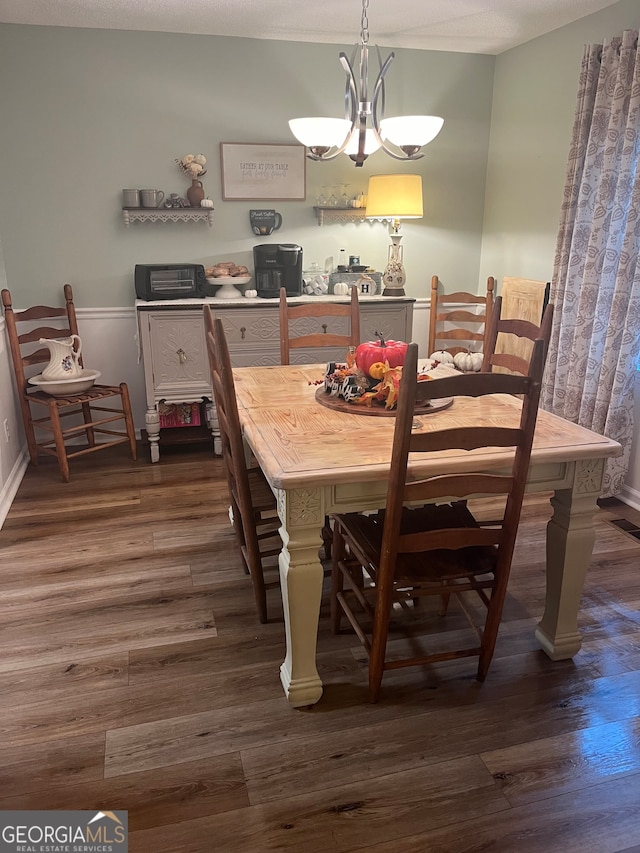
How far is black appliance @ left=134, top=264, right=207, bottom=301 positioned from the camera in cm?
391

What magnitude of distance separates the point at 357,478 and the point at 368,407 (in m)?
0.54

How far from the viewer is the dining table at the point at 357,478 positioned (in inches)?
69.3

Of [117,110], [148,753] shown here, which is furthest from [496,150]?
[148,753]

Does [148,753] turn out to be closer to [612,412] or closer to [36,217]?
[612,412]

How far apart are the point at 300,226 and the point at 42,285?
1.72 m

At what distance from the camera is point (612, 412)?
3322 millimetres

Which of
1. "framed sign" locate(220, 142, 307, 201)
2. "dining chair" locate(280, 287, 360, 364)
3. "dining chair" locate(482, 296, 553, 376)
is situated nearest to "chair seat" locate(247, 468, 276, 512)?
"dining chair" locate(280, 287, 360, 364)

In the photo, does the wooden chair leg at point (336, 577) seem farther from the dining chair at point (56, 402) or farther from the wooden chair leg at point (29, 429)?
the wooden chair leg at point (29, 429)

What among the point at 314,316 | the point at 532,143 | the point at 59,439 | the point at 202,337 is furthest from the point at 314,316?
the point at 532,143

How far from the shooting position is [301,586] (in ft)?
6.03

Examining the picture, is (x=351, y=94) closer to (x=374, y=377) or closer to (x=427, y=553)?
(x=374, y=377)

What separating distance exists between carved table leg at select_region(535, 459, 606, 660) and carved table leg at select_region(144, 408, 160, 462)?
2.56 meters

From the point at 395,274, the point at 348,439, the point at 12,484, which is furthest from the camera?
the point at 395,274

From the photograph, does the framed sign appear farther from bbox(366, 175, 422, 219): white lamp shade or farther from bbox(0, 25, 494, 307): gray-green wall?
bbox(366, 175, 422, 219): white lamp shade
